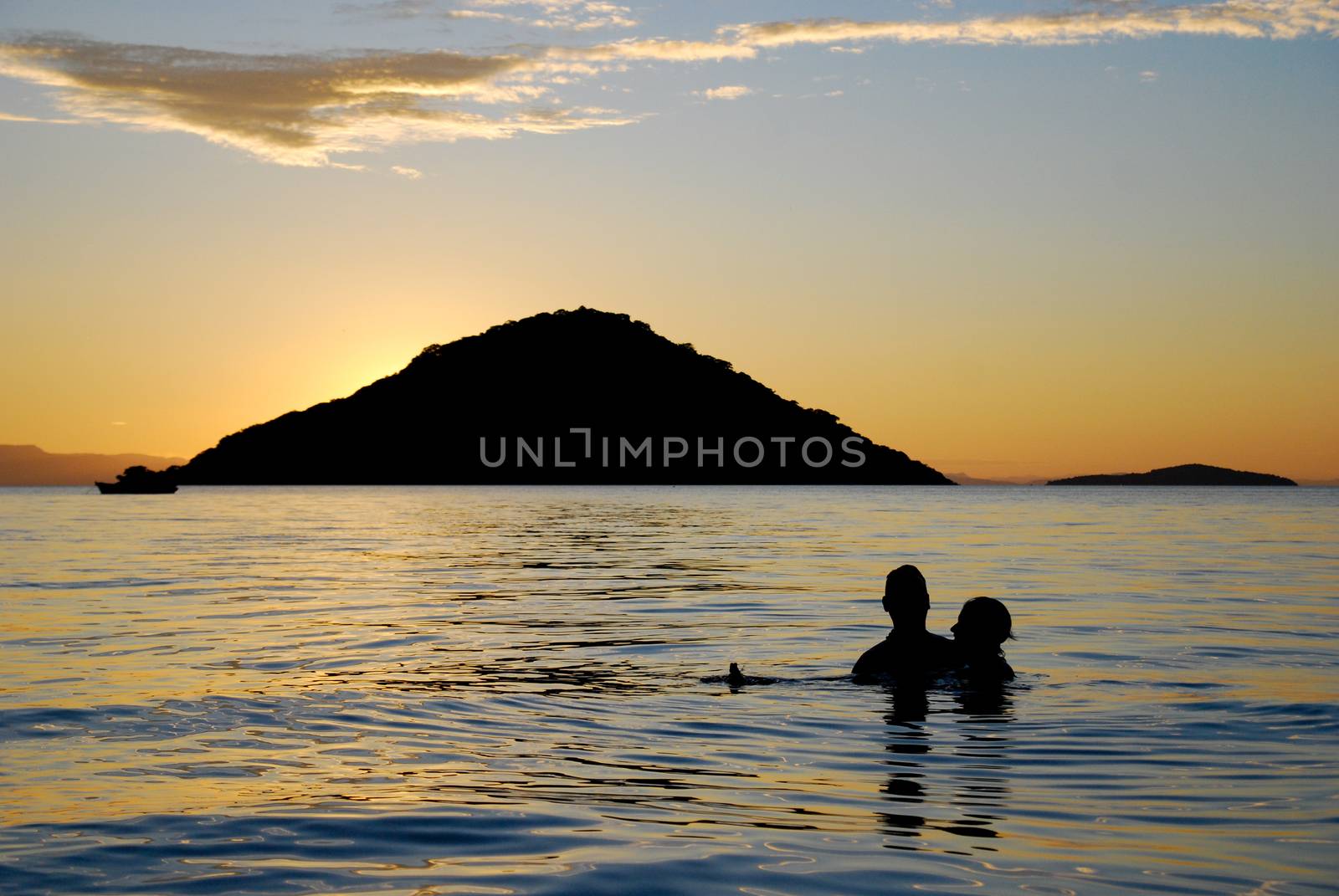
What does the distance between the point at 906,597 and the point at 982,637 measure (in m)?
0.98

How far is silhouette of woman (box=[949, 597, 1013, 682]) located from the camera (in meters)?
14.4

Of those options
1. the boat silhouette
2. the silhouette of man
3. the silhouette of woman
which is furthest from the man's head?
the boat silhouette

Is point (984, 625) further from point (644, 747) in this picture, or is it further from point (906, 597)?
point (644, 747)

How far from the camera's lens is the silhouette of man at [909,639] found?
14.3 metres

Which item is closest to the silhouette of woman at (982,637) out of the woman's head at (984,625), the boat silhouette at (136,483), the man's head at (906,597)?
the woman's head at (984,625)

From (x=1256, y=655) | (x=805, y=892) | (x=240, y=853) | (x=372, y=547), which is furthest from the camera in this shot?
(x=372, y=547)

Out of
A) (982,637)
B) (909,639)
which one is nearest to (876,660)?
(909,639)

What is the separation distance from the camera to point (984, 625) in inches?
565

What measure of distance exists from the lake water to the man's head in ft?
2.99

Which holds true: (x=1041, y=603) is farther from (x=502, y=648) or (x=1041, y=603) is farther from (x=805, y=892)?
(x=805, y=892)

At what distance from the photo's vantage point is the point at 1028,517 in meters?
87.8

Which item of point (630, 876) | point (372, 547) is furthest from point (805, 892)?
point (372, 547)

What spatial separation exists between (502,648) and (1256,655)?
1114 cm

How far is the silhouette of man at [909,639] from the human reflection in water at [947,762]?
0.20 meters
